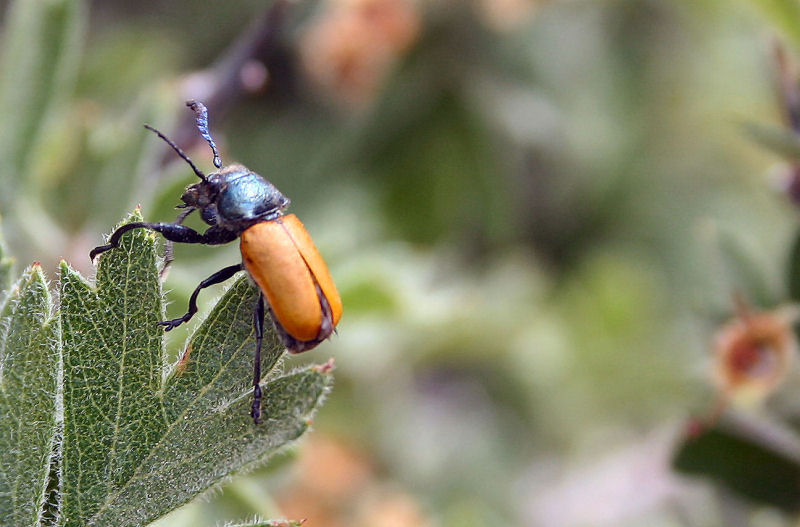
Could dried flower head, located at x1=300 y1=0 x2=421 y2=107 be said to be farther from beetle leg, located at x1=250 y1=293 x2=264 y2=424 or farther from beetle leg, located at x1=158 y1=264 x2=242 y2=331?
beetle leg, located at x1=250 y1=293 x2=264 y2=424

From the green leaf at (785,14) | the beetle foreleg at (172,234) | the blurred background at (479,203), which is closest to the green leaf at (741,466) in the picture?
the blurred background at (479,203)

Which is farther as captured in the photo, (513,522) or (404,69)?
(404,69)

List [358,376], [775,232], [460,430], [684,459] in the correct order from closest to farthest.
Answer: [684,459] < [358,376] < [460,430] < [775,232]

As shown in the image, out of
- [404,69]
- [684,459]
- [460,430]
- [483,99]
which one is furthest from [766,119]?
[684,459]

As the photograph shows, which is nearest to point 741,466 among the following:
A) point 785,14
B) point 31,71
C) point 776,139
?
point 776,139

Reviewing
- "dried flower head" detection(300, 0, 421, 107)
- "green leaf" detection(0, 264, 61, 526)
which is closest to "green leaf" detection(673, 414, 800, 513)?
"green leaf" detection(0, 264, 61, 526)

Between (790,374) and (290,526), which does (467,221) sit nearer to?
(790,374)

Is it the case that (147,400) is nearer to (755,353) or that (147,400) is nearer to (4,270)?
(4,270)
